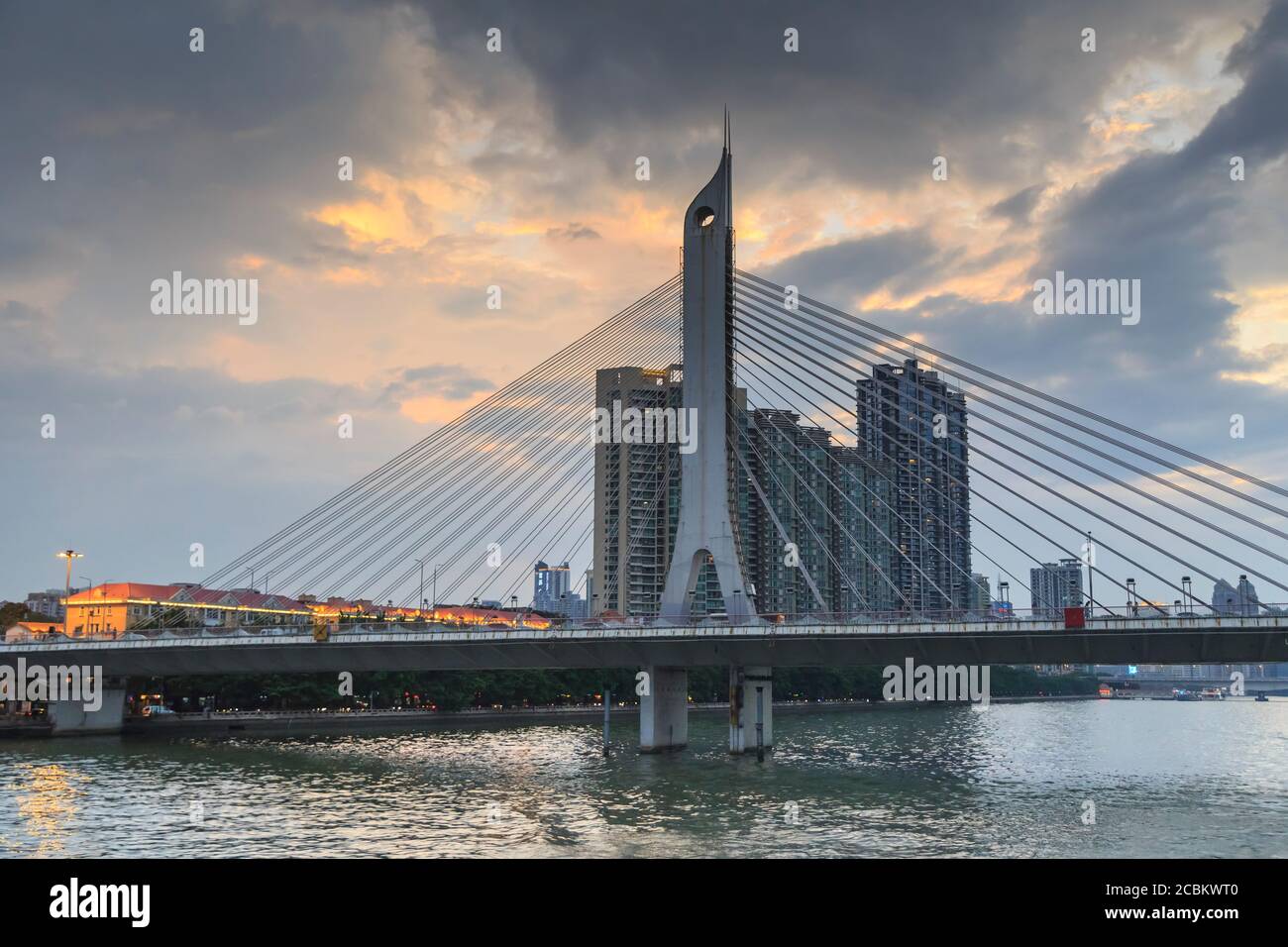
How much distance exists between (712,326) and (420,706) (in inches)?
1848

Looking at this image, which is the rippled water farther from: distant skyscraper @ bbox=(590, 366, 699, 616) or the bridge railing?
distant skyscraper @ bbox=(590, 366, 699, 616)

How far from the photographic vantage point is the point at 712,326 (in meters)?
56.2

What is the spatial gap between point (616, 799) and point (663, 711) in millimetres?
19416

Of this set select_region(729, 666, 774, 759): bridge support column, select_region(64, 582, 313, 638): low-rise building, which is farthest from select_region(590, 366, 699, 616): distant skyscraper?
select_region(729, 666, 774, 759): bridge support column

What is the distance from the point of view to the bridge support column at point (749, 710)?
57.6 m

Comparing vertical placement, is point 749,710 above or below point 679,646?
below

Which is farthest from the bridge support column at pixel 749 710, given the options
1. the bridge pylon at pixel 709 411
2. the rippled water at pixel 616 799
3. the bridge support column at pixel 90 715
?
the bridge support column at pixel 90 715

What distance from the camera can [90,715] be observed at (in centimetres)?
6812

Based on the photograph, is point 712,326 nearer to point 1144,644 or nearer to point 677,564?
point 677,564

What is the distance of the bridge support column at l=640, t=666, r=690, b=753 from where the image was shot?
58.1 meters

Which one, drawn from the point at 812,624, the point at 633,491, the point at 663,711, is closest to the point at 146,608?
the point at 633,491

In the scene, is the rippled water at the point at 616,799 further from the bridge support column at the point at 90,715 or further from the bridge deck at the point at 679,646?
the bridge deck at the point at 679,646

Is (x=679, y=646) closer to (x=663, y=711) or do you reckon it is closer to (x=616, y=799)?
(x=663, y=711)
